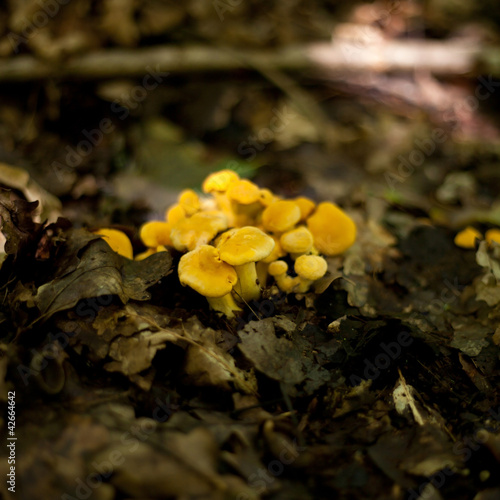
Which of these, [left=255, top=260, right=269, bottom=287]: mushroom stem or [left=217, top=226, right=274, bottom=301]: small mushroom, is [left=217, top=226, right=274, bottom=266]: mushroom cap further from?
[left=255, top=260, right=269, bottom=287]: mushroom stem

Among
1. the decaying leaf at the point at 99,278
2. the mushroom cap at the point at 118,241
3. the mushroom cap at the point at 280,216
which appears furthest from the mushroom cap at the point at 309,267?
the mushroom cap at the point at 118,241

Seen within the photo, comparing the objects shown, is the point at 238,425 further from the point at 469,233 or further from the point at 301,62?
the point at 301,62

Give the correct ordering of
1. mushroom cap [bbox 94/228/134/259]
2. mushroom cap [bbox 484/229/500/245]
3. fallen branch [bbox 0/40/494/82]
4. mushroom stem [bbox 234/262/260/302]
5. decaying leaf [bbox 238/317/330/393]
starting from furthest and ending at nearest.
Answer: fallen branch [bbox 0/40/494/82]
mushroom cap [bbox 484/229/500/245]
mushroom cap [bbox 94/228/134/259]
mushroom stem [bbox 234/262/260/302]
decaying leaf [bbox 238/317/330/393]

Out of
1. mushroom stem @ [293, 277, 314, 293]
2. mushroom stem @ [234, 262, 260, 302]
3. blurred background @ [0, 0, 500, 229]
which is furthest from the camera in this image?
blurred background @ [0, 0, 500, 229]

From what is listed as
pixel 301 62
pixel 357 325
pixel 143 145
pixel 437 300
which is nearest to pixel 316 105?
pixel 301 62

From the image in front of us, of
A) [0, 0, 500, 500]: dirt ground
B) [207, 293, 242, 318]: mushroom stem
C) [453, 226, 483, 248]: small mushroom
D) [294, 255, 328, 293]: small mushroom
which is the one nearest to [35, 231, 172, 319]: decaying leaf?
[0, 0, 500, 500]: dirt ground

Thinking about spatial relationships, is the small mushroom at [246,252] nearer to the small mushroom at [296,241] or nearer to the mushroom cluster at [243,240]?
the mushroom cluster at [243,240]
